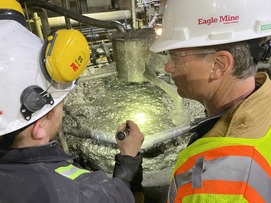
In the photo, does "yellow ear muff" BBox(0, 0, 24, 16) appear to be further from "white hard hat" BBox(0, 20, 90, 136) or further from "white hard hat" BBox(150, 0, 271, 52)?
"white hard hat" BBox(150, 0, 271, 52)

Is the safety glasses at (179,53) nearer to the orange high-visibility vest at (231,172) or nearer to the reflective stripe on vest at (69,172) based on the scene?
the orange high-visibility vest at (231,172)

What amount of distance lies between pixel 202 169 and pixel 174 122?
2.45 meters

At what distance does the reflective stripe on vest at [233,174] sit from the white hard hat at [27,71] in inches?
32.1

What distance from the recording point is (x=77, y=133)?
2926 millimetres

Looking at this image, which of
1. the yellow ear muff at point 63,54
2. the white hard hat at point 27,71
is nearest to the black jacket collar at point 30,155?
the white hard hat at point 27,71

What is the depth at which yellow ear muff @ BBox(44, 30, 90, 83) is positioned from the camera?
1.14m

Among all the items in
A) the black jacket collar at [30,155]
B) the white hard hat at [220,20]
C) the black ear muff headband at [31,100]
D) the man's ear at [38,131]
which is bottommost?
the black jacket collar at [30,155]

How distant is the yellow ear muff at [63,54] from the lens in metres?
1.14

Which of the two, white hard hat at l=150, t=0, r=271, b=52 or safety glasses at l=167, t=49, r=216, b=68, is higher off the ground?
white hard hat at l=150, t=0, r=271, b=52

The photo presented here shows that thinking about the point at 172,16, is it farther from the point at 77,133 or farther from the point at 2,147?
the point at 77,133

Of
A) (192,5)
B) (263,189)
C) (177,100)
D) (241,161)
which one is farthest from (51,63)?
(177,100)

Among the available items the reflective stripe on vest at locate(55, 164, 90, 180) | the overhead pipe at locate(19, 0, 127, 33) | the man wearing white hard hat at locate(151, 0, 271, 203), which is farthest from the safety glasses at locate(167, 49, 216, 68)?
the overhead pipe at locate(19, 0, 127, 33)

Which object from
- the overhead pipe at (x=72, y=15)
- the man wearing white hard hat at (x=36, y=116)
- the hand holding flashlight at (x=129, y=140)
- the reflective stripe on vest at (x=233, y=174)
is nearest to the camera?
the reflective stripe on vest at (x=233, y=174)

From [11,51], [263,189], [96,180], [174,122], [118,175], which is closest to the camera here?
[263,189]
